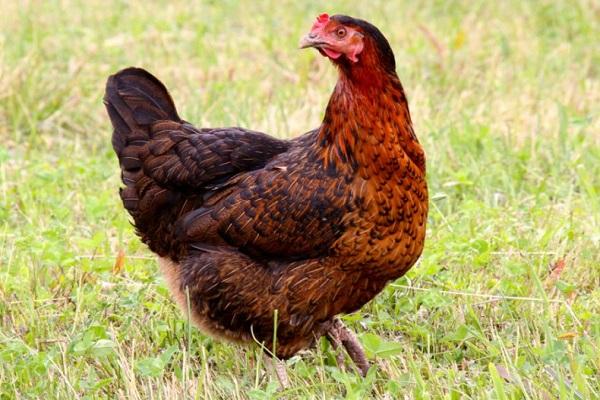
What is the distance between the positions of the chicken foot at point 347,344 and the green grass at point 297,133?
0.37 feet

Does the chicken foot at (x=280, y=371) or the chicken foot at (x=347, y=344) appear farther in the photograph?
the chicken foot at (x=347, y=344)

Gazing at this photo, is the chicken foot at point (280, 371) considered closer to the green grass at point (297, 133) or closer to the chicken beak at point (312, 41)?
the green grass at point (297, 133)

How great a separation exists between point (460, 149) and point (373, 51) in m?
2.31

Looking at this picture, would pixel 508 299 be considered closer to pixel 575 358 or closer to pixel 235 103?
pixel 575 358

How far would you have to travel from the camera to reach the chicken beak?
392 cm

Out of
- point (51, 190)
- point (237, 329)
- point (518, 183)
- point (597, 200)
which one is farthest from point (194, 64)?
point (237, 329)

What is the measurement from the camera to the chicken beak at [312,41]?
12.9 feet

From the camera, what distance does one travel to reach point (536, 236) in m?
5.14

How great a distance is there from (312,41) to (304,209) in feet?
2.00

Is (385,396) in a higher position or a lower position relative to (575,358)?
lower

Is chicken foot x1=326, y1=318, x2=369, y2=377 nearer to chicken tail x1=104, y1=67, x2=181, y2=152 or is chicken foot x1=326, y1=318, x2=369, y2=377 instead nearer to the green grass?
the green grass

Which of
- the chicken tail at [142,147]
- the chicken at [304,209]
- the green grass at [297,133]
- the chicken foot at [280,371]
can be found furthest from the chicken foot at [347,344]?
the chicken tail at [142,147]

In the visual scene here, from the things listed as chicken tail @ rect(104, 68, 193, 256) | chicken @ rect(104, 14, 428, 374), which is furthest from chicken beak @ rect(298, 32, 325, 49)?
chicken tail @ rect(104, 68, 193, 256)

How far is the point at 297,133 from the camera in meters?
6.55
